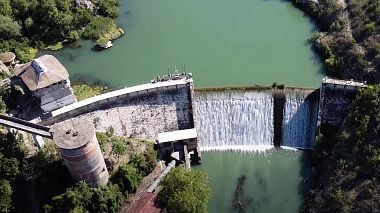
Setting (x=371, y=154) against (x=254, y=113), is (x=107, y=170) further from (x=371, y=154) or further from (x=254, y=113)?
(x=371, y=154)

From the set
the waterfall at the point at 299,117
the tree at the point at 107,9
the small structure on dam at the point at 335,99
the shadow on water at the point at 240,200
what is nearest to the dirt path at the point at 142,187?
the shadow on water at the point at 240,200

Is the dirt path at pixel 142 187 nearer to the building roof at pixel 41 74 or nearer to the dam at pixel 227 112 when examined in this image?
the dam at pixel 227 112

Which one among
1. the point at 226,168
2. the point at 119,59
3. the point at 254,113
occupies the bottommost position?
the point at 226,168

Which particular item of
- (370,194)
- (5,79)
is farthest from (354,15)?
(5,79)

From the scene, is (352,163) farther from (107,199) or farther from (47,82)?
(47,82)

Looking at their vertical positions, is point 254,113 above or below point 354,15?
below
